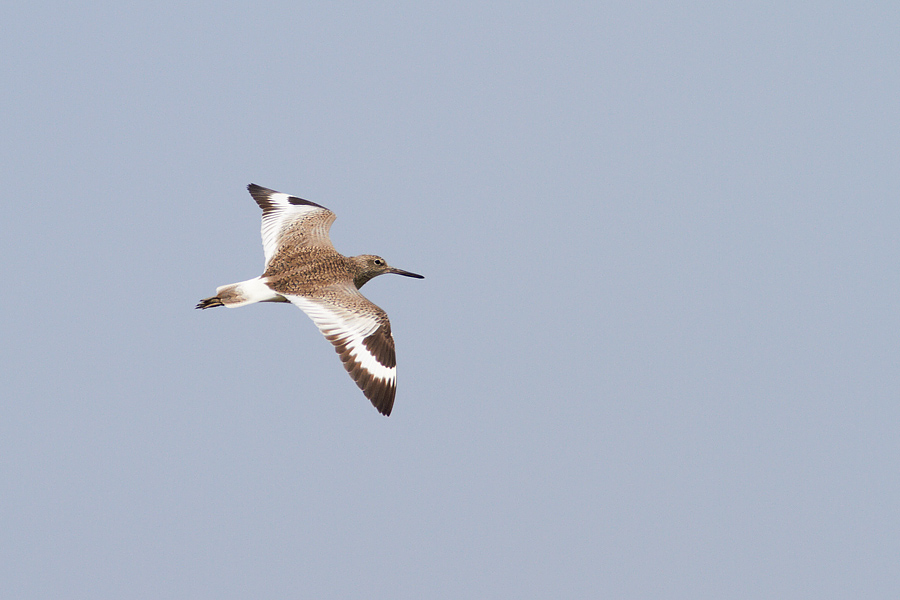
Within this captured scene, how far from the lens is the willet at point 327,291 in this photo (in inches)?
568

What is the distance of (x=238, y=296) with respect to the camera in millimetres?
15344

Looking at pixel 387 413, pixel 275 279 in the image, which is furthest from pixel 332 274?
pixel 387 413

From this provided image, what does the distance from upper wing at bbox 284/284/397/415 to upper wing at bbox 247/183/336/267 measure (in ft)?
7.30

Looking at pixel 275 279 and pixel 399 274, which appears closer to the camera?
pixel 275 279

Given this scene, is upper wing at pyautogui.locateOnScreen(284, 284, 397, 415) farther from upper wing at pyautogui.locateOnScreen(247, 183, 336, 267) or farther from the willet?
upper wing at pyautogui.locateOnScreen(247, 183, 336, 267)

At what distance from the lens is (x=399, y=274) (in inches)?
704

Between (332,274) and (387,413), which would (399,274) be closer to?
(332,274)

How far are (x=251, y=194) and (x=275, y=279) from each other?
4.10m

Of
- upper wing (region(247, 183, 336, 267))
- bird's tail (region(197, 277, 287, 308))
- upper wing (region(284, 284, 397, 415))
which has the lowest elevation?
upper wing (region(284, 284, 397, 415))

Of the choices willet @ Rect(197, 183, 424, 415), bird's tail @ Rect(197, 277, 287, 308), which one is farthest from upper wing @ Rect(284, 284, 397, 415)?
bird's tail @ Rect(197, 277, 287, 308)

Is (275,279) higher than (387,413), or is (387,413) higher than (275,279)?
(275,279)

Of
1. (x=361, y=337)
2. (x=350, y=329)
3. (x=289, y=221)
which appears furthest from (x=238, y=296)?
(x=289, y=221)

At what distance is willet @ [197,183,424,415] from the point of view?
14.4 meters

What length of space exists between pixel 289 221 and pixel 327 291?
3.10 m
